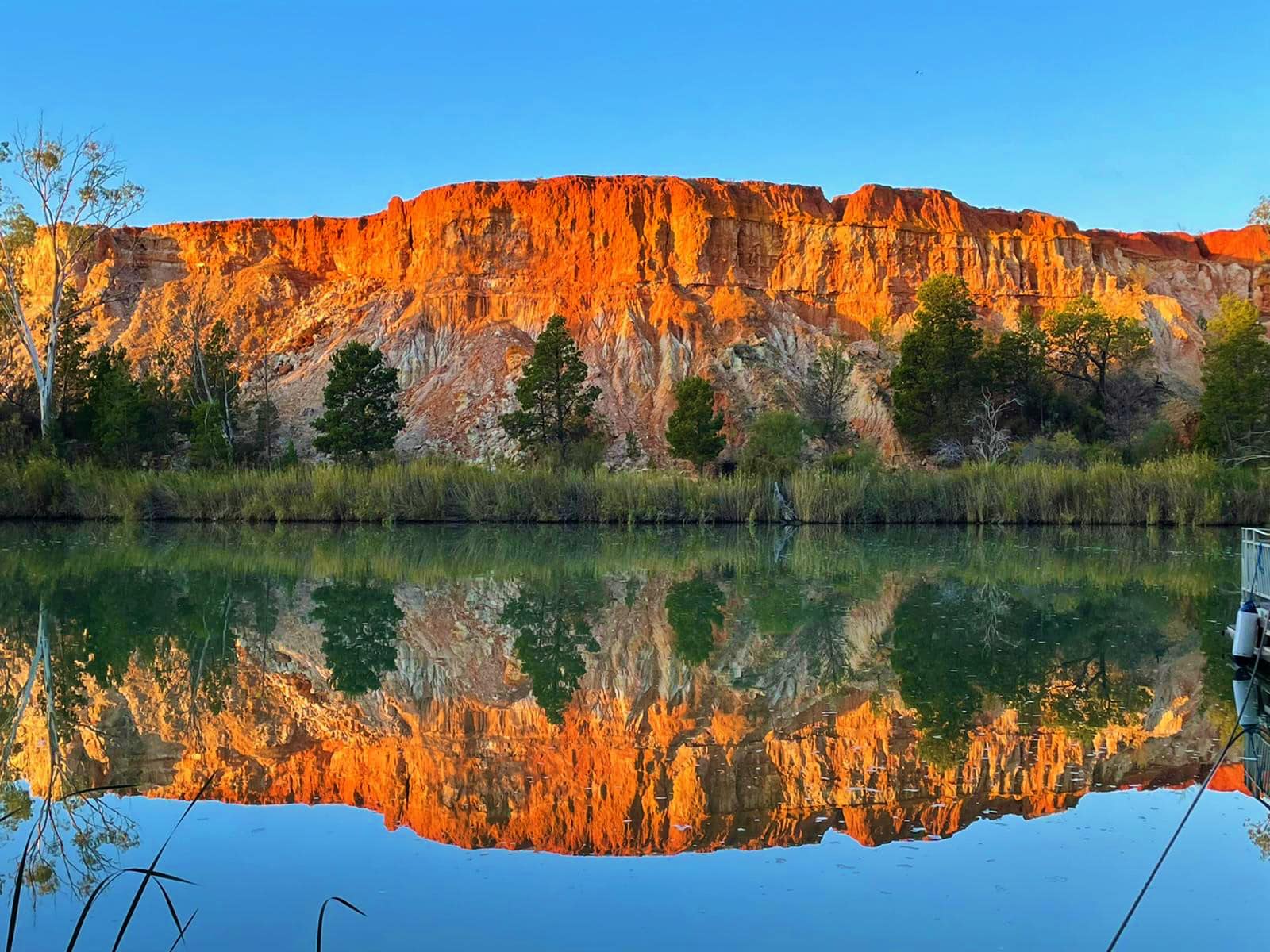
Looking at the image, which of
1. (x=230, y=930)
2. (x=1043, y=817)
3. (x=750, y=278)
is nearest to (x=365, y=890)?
(x=230, y=930)

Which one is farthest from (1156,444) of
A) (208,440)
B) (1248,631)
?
(1248,631)

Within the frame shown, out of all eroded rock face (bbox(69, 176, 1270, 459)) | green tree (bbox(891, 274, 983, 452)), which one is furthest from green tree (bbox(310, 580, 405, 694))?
eroded rock face (bbox(69, 176, 1270, 459))

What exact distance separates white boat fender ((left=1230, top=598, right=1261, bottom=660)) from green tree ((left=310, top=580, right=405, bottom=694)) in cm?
683

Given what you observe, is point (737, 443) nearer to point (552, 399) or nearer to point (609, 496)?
point (552, 399)

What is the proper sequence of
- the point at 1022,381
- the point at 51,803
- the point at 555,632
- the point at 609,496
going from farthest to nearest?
the point at 1022,381
the point at 609,496
the point at 555,632
the point at 51,803

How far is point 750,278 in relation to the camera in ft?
181

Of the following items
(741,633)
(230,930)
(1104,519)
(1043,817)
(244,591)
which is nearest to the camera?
(230,930)

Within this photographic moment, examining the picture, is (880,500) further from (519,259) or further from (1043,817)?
(519,259)

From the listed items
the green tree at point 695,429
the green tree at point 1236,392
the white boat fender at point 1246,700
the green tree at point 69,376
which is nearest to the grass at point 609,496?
the green tree at point 69,376

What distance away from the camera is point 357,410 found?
36500 mm

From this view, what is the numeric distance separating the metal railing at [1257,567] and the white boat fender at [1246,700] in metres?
0.77

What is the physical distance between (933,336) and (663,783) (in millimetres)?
38519

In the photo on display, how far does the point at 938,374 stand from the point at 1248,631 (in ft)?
111

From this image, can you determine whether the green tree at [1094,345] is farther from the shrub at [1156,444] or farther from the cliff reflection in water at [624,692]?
the cliff reflection in water at [624,692]
